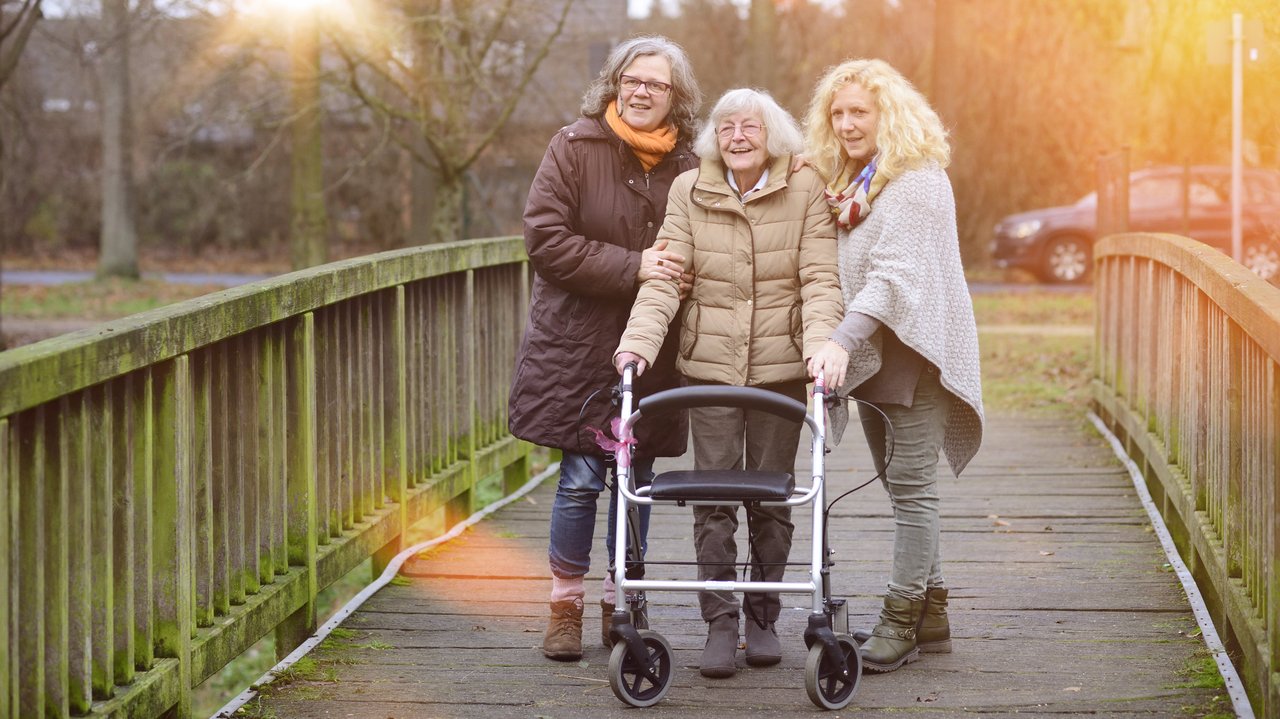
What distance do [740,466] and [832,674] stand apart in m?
0.73

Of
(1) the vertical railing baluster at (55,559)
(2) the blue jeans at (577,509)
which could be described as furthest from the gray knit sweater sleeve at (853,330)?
(1) the vertical railing baluster at (55,559)

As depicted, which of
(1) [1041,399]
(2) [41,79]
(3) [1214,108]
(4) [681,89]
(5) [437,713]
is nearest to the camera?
(5) [437,713]

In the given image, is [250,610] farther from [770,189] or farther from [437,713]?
[770,189]

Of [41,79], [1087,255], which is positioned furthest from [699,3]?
[41,79]

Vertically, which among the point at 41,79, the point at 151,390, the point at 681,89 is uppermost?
the point at 41,79

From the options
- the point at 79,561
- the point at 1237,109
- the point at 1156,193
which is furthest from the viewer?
the point at 1156,193

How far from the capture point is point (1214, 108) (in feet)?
41.2

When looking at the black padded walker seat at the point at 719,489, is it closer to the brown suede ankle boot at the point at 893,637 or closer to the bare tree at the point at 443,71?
the brown suede ankle boot at the point at 893,637

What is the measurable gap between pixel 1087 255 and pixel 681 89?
20553 mm

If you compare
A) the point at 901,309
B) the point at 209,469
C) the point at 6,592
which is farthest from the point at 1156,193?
the point at 6,592

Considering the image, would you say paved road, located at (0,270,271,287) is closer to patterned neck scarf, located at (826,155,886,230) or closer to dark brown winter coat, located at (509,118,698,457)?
dark brown winter coat, located at (509,118,698,457)

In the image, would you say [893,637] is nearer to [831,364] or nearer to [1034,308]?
A: [831,364]

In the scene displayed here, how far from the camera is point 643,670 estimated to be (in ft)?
14.6

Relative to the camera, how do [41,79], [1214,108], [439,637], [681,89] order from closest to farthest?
[681,89], [439,637], [1214,108], [41,79]
